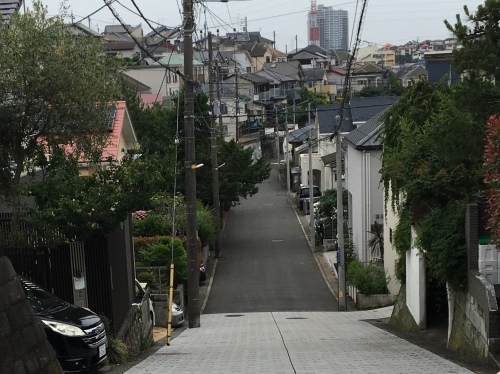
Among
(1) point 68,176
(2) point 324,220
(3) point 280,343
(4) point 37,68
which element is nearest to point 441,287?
(3) point 280,343

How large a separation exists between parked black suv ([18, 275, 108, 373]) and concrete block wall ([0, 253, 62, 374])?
10.7 ft

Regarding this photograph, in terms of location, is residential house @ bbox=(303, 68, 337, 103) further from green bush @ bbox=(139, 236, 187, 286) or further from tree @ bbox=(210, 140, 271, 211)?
green bush @ bbox=(139, 236, 187, 286)

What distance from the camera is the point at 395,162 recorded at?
20.4 meters

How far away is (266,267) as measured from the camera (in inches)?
1563

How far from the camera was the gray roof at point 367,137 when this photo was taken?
34500 mm

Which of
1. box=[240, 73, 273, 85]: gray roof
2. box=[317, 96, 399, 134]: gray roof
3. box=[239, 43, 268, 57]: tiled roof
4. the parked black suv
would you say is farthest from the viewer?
box=[239, 43, 268, 57]: tiled roof

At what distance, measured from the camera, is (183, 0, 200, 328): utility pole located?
21828mm

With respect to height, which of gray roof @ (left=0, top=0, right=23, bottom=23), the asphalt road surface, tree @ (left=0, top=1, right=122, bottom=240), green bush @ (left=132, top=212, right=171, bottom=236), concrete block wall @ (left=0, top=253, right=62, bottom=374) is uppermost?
gray roof @ (left=0, top=0, right=23, bottom=23)

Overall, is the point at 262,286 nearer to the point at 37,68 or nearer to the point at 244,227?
the point at 244,227

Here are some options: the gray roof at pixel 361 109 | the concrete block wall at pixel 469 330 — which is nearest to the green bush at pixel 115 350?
the concrete block wall at pixel 469 330

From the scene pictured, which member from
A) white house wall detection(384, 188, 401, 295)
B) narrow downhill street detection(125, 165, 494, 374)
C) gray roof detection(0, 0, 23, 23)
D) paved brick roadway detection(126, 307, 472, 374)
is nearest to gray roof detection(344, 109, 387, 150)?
white house wall detection(384, 188, 401, 295)

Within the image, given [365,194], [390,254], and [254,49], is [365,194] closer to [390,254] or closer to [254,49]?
[390,254]

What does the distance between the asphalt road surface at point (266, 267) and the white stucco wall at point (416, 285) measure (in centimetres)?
959

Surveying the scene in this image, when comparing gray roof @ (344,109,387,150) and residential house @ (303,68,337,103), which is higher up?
residential house @ (303,68,337,103)
